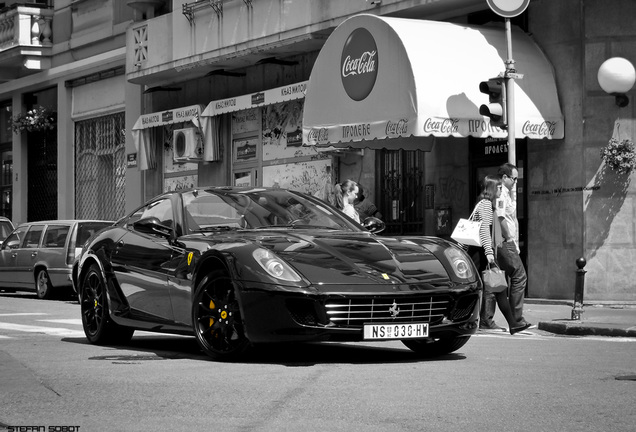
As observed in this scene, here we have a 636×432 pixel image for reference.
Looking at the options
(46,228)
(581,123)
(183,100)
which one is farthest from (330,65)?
(183,100)

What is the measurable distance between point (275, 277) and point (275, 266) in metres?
0.10

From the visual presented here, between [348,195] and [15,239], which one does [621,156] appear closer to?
[348,195]

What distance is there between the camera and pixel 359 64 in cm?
2072

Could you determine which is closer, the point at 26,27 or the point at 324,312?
the point at 324,312

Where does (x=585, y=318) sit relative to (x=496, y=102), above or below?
below

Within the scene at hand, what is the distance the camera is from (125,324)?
11.4 metres

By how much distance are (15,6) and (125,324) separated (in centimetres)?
2624

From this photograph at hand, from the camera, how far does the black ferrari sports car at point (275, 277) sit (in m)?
9.31

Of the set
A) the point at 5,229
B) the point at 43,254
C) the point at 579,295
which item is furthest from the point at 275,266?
the point at 5,229

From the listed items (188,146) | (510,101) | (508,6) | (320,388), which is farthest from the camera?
(188,146)

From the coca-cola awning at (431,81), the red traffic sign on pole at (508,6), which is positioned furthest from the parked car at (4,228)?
the red traffic sign on pole at (508,6)

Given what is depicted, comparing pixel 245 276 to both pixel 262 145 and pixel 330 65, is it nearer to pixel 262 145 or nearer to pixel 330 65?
pixel 330 65

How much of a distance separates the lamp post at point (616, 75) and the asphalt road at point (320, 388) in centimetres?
739

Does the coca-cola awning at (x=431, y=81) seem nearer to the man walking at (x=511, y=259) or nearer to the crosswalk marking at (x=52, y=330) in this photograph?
the man walking at (x=511, y=259)
